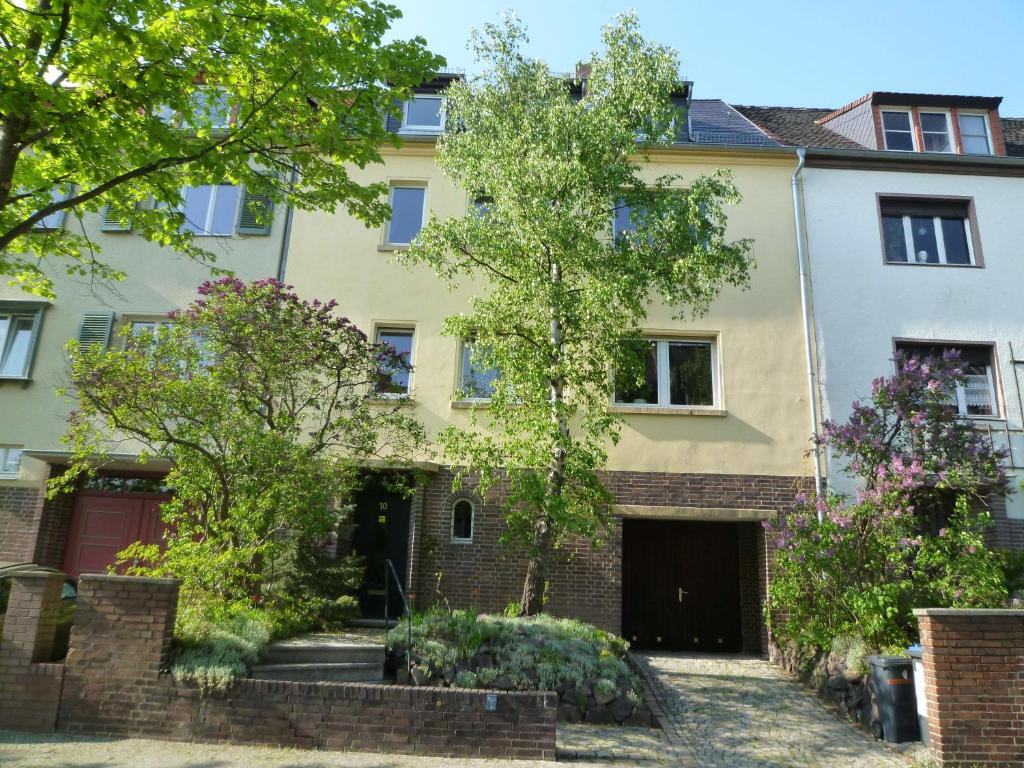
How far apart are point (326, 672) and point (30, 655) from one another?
2747 mm

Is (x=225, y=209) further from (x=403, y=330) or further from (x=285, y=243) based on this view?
(x=403, y=330)

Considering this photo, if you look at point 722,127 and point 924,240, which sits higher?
point 722,127

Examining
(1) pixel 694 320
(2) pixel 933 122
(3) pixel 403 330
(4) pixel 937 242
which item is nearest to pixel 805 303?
(1) pixel 694 320

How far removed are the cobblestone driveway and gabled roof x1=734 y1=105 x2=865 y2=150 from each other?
32.6 feet

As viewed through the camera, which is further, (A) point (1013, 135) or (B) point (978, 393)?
(A) point (1013, 135)

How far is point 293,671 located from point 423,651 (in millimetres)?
1363

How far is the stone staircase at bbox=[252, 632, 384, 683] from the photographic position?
7801mm

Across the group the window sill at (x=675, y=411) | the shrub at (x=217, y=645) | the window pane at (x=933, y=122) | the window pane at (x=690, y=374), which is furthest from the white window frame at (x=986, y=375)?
the shrub at (x=217, y=645)

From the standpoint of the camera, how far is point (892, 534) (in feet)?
29.9

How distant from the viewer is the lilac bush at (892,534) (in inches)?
336

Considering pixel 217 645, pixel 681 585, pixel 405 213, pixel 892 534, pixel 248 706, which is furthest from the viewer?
pixel 405 213

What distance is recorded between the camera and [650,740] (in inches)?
287

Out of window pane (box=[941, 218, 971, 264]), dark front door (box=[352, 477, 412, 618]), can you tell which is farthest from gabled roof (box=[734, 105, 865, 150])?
dark front door (box=[352, 477, 412, 618])

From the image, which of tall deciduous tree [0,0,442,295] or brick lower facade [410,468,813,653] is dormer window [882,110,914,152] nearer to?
brick lower facade [410,468,813,653]
